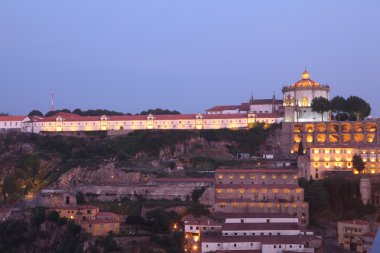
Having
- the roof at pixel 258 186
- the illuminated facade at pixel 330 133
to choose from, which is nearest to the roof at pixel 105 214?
the roof at pixel 258 186

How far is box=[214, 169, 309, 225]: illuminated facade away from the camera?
45719 mm

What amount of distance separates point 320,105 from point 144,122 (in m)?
20.0

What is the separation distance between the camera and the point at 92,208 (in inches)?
1811

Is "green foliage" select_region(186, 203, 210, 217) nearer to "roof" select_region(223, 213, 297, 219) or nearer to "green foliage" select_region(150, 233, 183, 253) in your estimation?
"roof" select_region(223, 213, 297, 219)

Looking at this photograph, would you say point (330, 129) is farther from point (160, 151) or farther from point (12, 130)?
point (12, 130)

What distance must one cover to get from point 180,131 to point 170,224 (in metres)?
22.9

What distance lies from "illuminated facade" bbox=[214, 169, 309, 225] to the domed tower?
53.1 feet

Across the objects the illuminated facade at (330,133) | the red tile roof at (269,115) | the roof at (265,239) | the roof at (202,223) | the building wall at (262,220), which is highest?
the red tile roof at (269,115)

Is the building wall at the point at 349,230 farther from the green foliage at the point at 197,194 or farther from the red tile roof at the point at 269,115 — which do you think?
the red tile roof at the point at 269,115

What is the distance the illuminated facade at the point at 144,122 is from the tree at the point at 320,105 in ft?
17.7

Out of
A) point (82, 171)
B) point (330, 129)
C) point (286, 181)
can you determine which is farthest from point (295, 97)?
point (82, 171)

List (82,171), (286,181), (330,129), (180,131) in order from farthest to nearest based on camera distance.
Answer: (180,131)
(330,129)
(82,171)
(286,181)

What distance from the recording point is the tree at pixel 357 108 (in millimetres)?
62688

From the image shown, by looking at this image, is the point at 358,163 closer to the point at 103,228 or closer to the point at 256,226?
the point at 256,226
